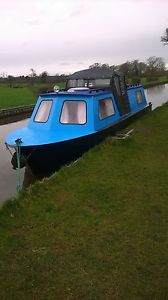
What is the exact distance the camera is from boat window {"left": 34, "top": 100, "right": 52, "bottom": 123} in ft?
42.3

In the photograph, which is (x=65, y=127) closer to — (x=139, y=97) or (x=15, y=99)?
(x=139, y=97)

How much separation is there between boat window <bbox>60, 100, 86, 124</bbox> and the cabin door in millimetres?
3326

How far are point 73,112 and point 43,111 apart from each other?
1.13 meters

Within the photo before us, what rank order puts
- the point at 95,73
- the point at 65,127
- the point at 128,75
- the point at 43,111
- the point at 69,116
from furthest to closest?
the point at 128,75 → the point at 95,73 → the point at 43,111 → the point at 69,116 → the point at 65,127

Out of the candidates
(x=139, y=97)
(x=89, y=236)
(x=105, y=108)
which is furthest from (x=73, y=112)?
(x=139, y=97)

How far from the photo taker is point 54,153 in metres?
10.9

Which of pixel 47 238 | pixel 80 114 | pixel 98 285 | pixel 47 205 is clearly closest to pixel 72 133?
pixel 80 114

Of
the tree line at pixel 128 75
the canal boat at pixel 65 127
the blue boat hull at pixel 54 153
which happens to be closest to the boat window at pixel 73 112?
the canal boat at pixel 65 127

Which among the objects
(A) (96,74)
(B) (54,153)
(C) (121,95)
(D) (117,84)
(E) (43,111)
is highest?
(A) (96,74)

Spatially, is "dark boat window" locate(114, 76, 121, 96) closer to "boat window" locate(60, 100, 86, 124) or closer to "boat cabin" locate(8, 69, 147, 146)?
"boat cabin" locate(8, 69, 147, 146)

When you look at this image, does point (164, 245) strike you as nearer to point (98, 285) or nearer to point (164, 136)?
point (98, 285)

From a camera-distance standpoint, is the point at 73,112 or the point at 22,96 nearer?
the point at 73,112

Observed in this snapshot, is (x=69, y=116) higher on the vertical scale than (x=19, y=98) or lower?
higher

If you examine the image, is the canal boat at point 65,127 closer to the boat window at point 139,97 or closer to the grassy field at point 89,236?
the grassy field at point 89,236
